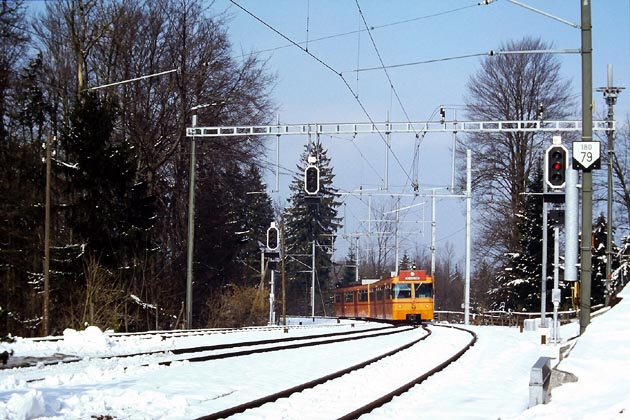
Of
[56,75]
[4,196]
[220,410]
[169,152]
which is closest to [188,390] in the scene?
[220,410]

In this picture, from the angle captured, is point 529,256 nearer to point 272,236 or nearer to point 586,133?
point 272,236

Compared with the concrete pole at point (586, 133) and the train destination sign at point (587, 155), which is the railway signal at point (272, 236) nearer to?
the concrete pole at point (586, 133)

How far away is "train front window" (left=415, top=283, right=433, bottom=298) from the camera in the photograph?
49.7 meters

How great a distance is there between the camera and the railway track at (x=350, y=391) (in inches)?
475

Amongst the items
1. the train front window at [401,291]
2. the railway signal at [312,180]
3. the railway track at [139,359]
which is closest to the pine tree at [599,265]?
the train front window at [401,291]

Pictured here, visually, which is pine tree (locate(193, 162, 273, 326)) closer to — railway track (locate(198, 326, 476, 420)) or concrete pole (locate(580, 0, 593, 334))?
railway track (locate(198, 326, 476, 420))

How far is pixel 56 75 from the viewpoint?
157 ft

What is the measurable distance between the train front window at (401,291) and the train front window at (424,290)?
498 mm

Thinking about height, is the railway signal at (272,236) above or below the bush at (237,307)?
above

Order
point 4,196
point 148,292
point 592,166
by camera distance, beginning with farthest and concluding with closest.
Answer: point 148,292
point 4,196
point 592,166

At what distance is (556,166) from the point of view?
20031 millimetres

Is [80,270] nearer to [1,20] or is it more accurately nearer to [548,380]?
[1,20]

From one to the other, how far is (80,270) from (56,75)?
47.9 feet

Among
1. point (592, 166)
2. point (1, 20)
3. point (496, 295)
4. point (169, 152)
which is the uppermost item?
point (1, 20)
